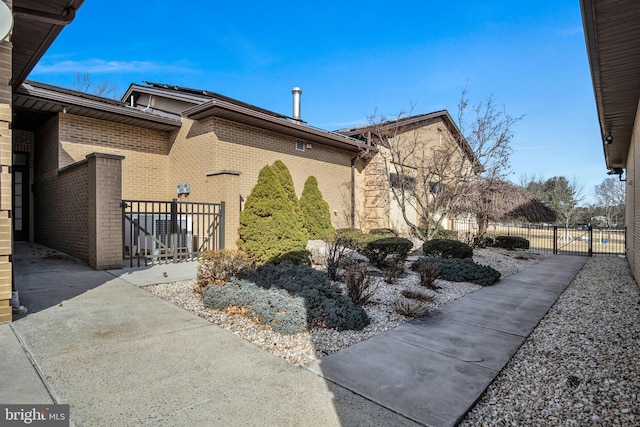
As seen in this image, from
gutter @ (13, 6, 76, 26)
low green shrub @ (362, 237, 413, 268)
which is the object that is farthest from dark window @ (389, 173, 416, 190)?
gutter @ (13, 6, 76, 26)

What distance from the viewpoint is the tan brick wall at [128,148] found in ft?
33.0

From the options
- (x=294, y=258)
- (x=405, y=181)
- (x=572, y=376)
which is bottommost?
(x=572, y=376)

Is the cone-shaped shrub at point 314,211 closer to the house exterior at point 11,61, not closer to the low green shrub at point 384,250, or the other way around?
the low green shrub at point 384,250

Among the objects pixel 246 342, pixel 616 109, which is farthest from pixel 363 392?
pixel 616 109

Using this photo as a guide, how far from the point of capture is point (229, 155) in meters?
10.7

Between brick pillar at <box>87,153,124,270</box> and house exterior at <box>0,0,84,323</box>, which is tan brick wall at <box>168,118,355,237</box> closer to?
brick pillar at <box>87,153,124,270</box>

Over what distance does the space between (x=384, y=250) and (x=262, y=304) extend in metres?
5.23

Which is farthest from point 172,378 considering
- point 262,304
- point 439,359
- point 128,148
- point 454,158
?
point 454,158

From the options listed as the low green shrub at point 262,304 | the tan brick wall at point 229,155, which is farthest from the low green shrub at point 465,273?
the tan brick wall at point 229,155

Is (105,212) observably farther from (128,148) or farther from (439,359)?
(439,359)

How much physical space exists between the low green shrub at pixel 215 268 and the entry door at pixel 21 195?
32.5ft

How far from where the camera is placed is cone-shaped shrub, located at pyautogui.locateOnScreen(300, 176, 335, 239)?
12.5m

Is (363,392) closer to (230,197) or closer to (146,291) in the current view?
(146,291)

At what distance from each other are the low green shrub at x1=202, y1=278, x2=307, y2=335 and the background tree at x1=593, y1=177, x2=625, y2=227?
41617 mm
